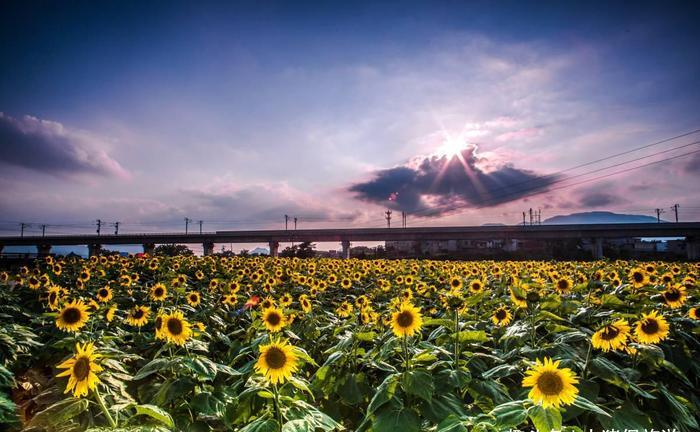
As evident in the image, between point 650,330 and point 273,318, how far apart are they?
12.0ft

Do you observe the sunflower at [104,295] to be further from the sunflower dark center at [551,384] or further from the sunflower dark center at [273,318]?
the sunflower dark center at [551,384]

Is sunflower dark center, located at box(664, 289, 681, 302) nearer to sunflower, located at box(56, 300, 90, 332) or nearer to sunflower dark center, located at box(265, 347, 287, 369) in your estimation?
sunflower dark center, located at box(265, 347, 287, 369)

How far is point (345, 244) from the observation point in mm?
87188

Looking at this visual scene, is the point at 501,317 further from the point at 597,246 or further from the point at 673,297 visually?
the point at 597,246

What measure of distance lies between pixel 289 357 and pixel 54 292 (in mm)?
4489

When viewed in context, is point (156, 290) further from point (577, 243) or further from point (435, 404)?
point (577, 243)

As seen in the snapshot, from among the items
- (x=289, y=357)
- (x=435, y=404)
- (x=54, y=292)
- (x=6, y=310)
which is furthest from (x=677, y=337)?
(x=6, y=310)

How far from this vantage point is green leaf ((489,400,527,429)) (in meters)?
2.05

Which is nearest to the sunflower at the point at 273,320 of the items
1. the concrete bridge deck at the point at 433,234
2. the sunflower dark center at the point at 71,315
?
the sunflower dark center at the point at 71,315

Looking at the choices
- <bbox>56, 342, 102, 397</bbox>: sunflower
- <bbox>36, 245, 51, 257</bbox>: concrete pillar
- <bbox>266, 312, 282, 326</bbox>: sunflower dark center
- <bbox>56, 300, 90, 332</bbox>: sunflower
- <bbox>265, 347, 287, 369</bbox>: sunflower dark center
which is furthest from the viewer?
<bbox>36, 245, 51, 257</bbox>: concrete pillar

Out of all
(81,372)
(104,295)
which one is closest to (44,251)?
(104,295)

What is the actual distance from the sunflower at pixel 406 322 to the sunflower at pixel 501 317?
176 centimetres

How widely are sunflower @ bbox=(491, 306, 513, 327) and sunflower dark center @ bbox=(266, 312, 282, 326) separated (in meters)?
2.68

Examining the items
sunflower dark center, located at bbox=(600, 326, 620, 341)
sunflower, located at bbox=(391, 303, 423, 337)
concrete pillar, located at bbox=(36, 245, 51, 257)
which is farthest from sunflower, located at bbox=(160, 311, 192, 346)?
concrete pillar, located at bbox=(36, 245, 51, 257)
